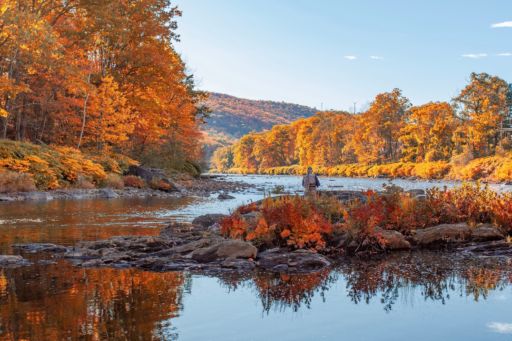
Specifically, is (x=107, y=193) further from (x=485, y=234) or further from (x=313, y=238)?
(x=485, y=234)

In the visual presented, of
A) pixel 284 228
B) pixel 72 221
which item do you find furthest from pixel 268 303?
A: pixel 72 221

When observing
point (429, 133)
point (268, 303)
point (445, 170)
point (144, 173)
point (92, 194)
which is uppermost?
point (429, 133)

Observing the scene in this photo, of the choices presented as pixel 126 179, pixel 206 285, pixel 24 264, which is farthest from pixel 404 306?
pixel 126 179

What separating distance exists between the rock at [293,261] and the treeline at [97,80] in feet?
59.4

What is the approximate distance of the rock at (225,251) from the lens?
9805 mm

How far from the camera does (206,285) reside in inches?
318

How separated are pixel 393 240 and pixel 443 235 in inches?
54.4

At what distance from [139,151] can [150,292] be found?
36295 millimetres

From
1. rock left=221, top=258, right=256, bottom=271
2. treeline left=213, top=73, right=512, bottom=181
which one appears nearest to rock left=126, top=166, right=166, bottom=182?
rock left=221, top=258, right=256, bottom=271

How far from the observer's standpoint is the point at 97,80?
122ft

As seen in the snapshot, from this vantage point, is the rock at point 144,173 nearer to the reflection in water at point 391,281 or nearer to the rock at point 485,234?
the rock at point 485,234

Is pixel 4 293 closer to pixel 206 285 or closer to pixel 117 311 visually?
pixel 117 311

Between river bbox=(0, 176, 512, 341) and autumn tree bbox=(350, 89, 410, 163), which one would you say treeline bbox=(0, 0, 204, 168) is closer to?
river bbox=(0, 176, 512, 341)

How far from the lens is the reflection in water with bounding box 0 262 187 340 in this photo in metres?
5.60
